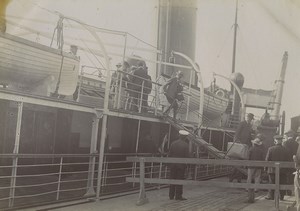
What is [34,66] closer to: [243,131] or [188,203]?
[188,203]

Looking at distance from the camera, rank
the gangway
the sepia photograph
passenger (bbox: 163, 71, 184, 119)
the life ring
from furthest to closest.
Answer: the life ring
passenger (bbox: 163, 71, 184, 119)
the gangway
the sepia photograph

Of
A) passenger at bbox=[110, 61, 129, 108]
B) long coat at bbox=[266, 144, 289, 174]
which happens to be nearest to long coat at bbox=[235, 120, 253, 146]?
long coat at bbox=[266, 144, 289, 174]

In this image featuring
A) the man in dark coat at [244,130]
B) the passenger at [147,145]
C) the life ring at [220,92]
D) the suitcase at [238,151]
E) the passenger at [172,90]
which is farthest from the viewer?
the life ring at [220,92]

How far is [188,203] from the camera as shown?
692 centimetres

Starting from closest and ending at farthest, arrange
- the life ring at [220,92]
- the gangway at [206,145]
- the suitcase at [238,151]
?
the gangway at [206,145]
the suitcase at [238,151]
the life ring at [220,92]

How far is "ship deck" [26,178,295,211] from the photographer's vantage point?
20.8 feet

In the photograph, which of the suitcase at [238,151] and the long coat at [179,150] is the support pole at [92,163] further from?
the suitcase at [238,151]

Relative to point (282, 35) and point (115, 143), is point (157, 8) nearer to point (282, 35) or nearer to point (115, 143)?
point (115, 143)

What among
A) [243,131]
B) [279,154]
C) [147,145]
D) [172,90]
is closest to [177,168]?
[279,154]

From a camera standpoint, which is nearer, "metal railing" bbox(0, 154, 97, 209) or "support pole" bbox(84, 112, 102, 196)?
"metal railing" bbox(0, 154, 97, 209)

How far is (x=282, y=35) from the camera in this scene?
6215mm

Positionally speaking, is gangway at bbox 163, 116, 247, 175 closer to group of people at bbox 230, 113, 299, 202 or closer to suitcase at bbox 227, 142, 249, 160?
suitcase at bbox 227, 142, 249, 160

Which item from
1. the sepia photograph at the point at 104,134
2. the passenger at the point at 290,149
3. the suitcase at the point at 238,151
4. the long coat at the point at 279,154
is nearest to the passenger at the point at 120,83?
the sepia photograph at the point at 104,134

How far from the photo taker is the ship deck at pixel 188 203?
20.8 feet
